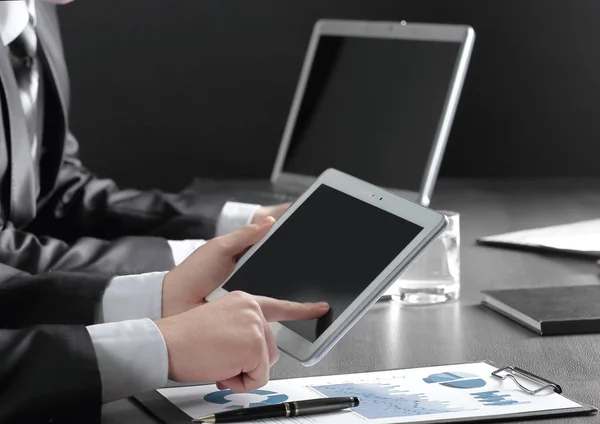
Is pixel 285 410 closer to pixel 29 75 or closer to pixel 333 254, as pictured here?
pixel 333 254

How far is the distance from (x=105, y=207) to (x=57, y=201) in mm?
95

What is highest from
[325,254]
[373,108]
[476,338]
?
[373,108]

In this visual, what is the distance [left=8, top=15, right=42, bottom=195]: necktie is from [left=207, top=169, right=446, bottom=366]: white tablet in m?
0.73

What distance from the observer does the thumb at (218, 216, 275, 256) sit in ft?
4.40

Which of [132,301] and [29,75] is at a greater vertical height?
[29,75]

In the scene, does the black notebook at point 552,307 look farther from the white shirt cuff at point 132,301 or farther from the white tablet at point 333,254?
the white shirt cuff at point 132,301

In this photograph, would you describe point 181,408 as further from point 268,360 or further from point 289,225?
point 289,225

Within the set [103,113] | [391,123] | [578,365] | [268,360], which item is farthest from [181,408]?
[103,113]

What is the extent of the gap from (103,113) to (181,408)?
1.83 meters

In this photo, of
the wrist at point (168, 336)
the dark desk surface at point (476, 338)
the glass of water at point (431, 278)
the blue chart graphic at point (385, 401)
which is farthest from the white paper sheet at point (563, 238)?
the wrist at point (168, 336)

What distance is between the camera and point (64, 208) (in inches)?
80.6

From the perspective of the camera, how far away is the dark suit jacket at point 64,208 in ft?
5.30

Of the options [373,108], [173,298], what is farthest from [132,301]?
[373,108]

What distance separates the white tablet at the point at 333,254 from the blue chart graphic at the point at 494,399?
0.14 m
